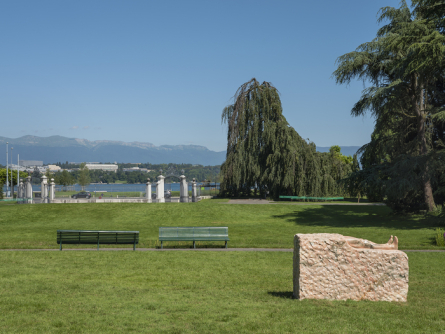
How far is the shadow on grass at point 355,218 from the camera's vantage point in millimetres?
22844

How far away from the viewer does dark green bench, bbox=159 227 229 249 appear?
15734 mm

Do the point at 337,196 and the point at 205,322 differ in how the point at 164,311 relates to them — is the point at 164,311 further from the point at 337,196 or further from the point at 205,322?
the point at 337,196

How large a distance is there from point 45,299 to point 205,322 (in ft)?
11.6

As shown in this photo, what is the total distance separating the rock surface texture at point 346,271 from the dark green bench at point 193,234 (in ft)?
27.5

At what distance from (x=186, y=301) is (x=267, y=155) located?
104ft

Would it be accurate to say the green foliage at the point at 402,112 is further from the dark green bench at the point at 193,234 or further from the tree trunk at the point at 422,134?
the dark green bench at the point at 193,234

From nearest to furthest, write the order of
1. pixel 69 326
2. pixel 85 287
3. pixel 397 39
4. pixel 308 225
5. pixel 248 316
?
pixel 69 326, pixel 248 316, pixel 85 287, pixel 397 39, pixel 308 225

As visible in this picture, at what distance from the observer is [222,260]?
41.7ft

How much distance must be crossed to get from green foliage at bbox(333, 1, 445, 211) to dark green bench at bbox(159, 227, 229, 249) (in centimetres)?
1230

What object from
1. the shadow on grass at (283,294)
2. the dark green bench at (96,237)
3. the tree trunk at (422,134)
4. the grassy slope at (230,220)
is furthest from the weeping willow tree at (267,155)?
the shadow on grass at (283,294)

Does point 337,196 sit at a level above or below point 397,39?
below

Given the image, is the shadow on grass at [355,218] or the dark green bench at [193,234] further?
the shadow on grass at [355,218]

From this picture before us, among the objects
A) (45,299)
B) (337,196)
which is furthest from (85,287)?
(337,196)

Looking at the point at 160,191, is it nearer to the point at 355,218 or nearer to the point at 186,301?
the point at 355,218
